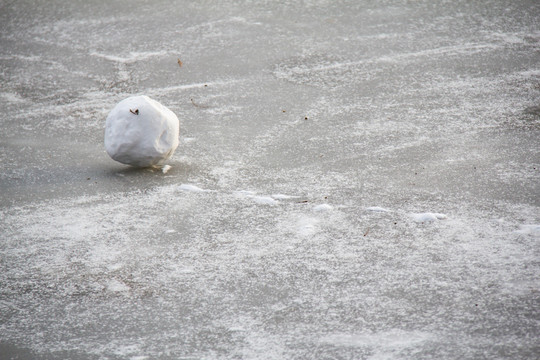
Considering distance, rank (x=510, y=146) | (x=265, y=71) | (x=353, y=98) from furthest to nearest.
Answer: (x=265, y=71), (x=353, y=98), (x=510, y=146)

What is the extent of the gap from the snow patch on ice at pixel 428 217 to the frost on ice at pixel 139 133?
1.70 m

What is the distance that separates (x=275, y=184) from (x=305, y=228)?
0.62 meters

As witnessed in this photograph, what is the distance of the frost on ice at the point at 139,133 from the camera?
4320mm

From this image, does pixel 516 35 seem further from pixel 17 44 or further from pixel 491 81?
pixel 17 44

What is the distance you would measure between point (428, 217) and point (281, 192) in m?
0.92

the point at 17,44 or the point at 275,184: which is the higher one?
the point at 17,44

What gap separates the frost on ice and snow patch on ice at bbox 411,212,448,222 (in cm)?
170

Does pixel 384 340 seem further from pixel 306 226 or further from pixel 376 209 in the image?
pixel 376 209

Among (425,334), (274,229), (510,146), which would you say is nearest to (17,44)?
(274,229)

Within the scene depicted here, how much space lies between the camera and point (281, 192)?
Result: 4109 mm

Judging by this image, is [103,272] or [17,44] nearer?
[103,272]

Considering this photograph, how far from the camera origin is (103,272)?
331cm

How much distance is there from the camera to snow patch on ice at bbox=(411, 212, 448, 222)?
12.1ft

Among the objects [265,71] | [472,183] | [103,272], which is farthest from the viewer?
[265,71]
